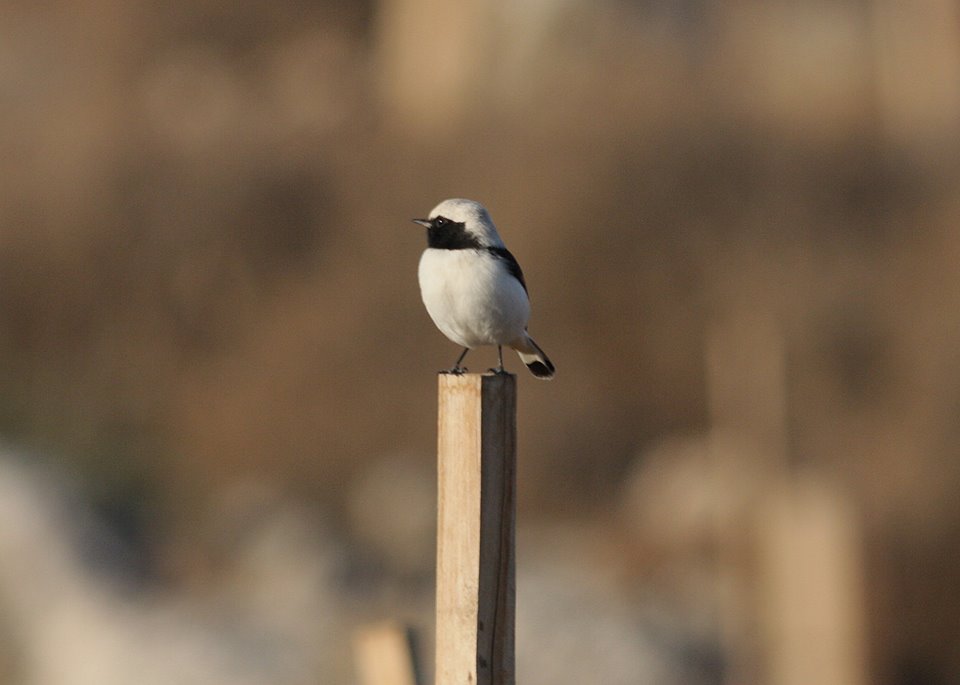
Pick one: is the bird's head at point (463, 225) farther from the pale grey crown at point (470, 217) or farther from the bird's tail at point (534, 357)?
the bird's tail at point (534, 357)

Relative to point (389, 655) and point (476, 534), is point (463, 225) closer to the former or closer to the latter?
point (389, 655)

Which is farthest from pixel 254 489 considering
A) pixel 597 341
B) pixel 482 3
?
pixel 482 3

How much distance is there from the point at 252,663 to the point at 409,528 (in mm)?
3618

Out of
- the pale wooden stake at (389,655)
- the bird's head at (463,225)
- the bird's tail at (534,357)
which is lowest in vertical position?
the pale wooden stake at (389,655)

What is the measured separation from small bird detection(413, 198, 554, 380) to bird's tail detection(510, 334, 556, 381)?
0.59ft

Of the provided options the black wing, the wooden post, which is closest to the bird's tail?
the black wing

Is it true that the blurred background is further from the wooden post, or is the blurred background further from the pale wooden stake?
the wooden post

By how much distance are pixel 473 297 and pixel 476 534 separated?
5.31 ft

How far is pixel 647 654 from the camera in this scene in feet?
34.1

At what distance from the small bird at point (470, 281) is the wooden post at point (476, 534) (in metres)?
1.35

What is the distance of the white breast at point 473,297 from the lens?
4.84 m

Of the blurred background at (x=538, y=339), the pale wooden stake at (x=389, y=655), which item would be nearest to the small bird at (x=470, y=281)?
the pale wooden stake at (x=389, y=655)

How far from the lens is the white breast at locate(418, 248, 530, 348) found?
190 inches

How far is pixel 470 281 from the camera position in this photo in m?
4.85
